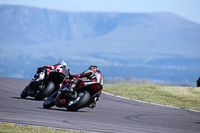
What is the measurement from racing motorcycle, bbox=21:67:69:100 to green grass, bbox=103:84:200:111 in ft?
18.5

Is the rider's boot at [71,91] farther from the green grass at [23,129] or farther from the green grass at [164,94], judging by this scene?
the green grass at [164,94]

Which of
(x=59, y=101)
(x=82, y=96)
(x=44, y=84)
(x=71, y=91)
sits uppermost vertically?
(x=44, y=84)

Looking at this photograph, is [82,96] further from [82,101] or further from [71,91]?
[71,91]

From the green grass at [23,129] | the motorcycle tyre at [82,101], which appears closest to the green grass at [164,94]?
the motorcycle tyre at [82,101]

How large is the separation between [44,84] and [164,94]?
30.3 feet

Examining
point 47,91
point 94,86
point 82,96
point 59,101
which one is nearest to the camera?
point 82,96

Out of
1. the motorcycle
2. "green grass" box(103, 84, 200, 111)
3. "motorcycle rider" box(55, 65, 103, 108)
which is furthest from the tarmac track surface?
"green grass" box(103, 84, 200, 111)

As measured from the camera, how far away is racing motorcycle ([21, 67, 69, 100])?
16.0m

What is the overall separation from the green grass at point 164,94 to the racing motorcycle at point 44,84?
18.5 feet

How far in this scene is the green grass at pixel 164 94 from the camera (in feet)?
66.6

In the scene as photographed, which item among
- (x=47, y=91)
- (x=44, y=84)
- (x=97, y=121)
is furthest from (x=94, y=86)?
(x=44, y=84)

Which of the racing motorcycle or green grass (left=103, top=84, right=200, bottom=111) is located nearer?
the racing motorcycle

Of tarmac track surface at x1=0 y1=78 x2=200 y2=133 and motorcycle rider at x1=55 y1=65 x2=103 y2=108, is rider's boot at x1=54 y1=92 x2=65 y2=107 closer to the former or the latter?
motorcycle rider at x1=55 y1=65 x2=103 y2=108

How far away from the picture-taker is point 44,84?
53.9ft
